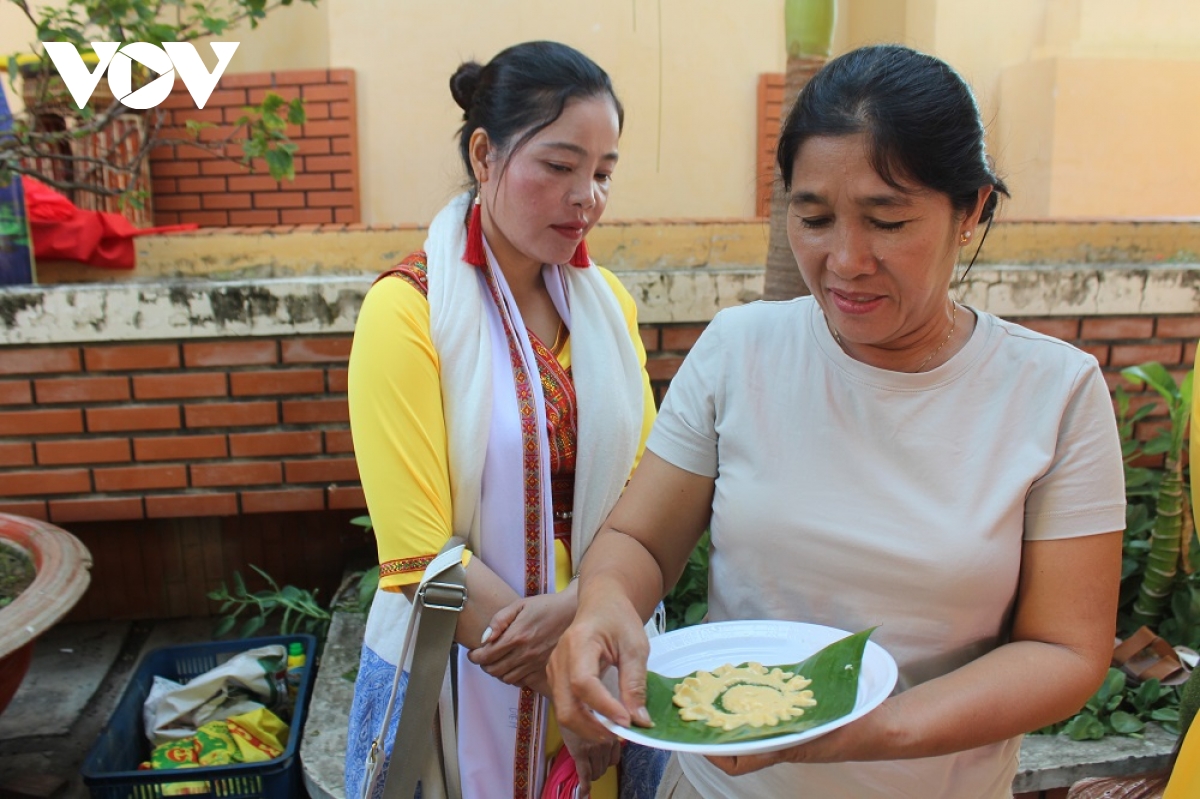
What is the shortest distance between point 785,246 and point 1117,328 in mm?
1376

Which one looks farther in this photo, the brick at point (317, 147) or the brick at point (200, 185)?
the brick at point (200, 185)

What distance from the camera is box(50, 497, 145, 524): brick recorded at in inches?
121

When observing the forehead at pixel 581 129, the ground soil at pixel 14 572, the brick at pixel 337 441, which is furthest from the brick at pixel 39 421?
the forehead at pixel 581 129

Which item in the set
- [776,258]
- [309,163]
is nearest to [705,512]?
[776,258]

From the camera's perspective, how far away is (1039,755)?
227cm

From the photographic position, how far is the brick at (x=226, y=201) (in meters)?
6.01

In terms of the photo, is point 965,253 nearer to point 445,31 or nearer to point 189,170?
point 445,31

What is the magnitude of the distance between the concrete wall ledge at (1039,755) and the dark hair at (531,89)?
1.51 meters

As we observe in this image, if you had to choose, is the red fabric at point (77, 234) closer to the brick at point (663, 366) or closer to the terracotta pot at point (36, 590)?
the terracotta pot at point (36, 590)

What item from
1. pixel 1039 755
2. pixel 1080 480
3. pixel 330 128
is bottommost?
pixel 1039 755

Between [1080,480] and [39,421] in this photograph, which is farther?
[39,421]

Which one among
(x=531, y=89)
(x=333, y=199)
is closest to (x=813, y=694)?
(x=531, y=89)

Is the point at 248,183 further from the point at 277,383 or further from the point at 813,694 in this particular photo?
the point at 813,694

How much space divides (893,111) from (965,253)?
2.45 m
